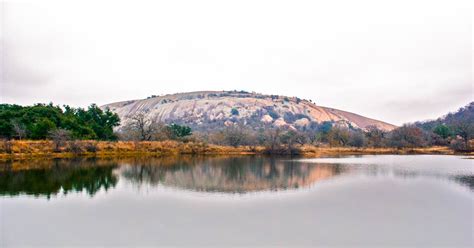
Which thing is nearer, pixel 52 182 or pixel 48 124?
pixel 52 182

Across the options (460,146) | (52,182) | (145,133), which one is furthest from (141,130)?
(460,146)

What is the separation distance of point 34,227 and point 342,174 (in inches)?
1108

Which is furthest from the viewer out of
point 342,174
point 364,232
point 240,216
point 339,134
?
point 339,134

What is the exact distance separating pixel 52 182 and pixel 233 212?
17475mm

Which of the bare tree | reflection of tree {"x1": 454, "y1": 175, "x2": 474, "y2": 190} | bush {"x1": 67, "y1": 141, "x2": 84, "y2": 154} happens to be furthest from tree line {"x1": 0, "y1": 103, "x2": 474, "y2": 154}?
reflection of tree {"x1": 454, "y1": 175, "x2": 474, "y2": 190}

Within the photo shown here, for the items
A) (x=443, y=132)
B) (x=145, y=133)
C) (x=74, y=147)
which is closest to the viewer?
(x=74, y=147)

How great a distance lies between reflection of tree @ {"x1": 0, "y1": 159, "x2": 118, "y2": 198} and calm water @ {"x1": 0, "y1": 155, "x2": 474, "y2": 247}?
0.07 metres

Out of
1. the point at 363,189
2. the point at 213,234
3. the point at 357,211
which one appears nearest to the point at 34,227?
the point at 213,234

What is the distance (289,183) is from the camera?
2991 centimetres

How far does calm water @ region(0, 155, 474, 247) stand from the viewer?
14.5 m

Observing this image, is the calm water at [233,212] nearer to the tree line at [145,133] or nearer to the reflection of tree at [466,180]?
the reflection of tree at [466,180]

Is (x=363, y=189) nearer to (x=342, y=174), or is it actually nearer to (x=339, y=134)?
(x=342, y=174)

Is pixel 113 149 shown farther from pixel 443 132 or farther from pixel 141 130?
pixel 443 132

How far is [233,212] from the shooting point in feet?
62.0
